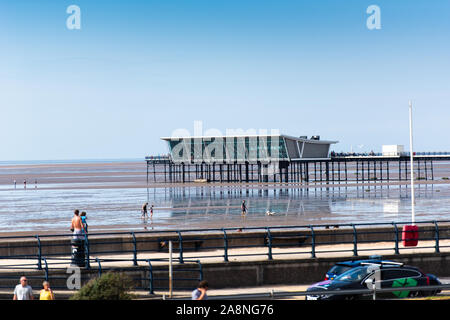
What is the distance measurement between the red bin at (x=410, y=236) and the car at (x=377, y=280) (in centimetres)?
525

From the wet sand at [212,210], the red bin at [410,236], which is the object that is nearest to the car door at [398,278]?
the red bin at [410,236]

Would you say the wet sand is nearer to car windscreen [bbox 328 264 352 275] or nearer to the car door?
car windscreen [bbox 328 264 352 275]

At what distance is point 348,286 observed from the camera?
15.6m

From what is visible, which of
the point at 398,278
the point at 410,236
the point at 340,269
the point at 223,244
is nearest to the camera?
the point at 398,278

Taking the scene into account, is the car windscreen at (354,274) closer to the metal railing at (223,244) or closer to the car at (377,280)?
the car at (377,280)

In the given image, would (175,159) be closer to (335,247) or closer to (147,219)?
(147,219)

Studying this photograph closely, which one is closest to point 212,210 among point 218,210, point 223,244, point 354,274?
point 218,210

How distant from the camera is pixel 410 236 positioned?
70.8 ft

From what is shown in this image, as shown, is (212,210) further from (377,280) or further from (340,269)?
(377,280)

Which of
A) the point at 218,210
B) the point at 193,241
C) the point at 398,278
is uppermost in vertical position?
the point at 193,241

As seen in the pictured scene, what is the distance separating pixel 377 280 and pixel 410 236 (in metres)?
6.36

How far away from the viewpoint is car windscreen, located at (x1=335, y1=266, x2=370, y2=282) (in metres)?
15.9
